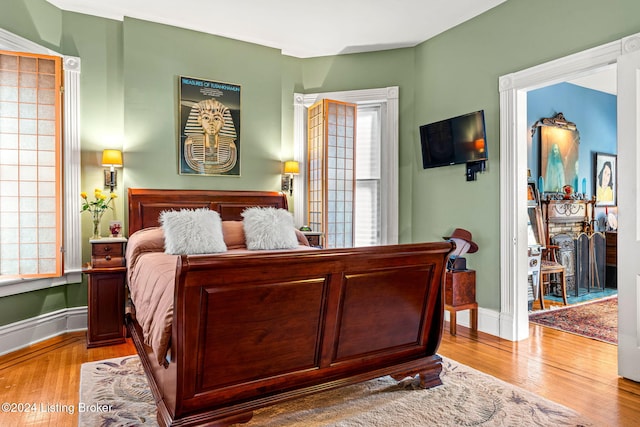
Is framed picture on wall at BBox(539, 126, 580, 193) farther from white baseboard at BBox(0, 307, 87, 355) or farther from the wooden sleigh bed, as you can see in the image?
white baseboard at BBox(0, 307, 87, 355)

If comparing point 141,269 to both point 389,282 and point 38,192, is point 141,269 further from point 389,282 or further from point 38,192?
point 389,282

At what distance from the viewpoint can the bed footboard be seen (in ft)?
6.15

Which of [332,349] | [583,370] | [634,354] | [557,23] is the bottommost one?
[583,370]

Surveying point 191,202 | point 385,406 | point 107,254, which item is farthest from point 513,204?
point 107,254

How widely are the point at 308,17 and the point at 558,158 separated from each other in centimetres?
396

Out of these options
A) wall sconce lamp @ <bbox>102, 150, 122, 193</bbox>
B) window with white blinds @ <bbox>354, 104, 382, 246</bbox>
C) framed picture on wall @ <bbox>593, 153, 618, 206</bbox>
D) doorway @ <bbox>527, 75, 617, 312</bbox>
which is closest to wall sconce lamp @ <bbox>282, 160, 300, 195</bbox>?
window with white blinds @ <bbox>354, 104, 382, 246</bbox>

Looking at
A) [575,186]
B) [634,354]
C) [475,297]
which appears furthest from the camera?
[575,186]

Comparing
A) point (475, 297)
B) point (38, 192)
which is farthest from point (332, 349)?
point (38, 192)

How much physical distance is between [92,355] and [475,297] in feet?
11.9

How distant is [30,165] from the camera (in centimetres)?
349

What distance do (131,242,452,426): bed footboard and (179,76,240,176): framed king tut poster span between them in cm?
237

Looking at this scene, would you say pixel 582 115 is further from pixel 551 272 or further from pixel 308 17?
pixel 308 17

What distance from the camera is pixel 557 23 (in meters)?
3.34

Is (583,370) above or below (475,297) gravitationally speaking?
below
